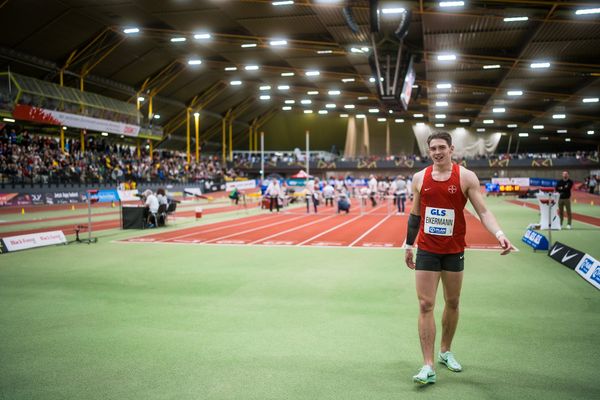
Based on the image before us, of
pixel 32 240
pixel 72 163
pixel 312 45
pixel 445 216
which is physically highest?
pixel 312 45

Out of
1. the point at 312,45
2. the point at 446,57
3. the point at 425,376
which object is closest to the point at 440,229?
the point at 425,376

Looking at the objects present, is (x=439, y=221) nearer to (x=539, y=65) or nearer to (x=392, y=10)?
(x=392, y=10)

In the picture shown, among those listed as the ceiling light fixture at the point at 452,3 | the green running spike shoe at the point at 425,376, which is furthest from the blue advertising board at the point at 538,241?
the ceiling light fixture at the point at 452,3

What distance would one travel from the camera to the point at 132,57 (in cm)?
3922

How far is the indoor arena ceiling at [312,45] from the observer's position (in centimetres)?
2339

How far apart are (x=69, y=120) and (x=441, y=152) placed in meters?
34.9

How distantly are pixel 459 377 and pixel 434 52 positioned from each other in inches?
1098

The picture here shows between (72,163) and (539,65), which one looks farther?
(72,163)

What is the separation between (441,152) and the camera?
422cm

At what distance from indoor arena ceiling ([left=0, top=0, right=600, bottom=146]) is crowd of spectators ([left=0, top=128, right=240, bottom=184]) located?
16.6 feet

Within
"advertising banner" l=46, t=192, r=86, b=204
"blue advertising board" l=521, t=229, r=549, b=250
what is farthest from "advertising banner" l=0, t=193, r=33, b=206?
"blue advertising board" l=521, t=229, r=549, b=250

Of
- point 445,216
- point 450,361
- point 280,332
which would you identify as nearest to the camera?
point 445,216

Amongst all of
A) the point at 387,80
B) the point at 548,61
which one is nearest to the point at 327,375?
the point at 387,80

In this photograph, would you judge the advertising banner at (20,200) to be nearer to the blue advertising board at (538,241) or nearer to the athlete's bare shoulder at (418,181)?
the blue advertising board at (538,241)
